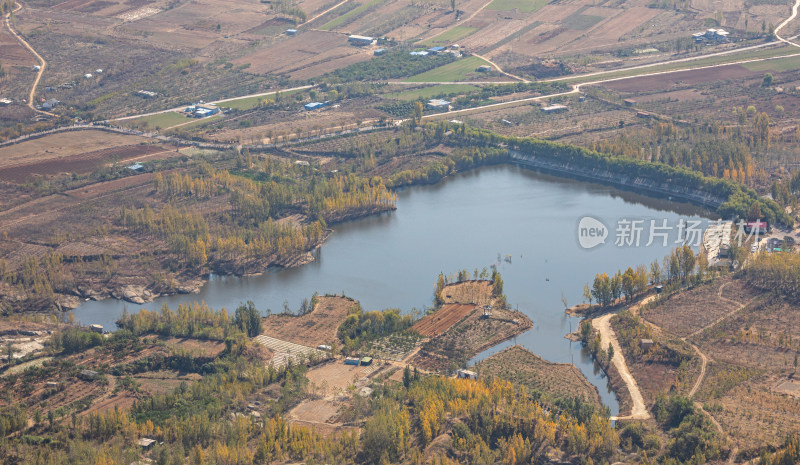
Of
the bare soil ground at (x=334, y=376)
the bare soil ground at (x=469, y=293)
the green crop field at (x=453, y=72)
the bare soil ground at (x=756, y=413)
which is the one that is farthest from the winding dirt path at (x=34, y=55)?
the bare soil ground at (x=756, y=413)

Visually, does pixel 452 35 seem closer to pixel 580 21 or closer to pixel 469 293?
pixel 580 21

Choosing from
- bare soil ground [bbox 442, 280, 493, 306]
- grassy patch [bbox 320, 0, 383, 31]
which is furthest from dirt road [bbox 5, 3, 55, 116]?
bare soil ground [bbox 442, 280, 493, 306]

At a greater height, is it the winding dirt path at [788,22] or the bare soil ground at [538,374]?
the winding dirt path at [788,22]

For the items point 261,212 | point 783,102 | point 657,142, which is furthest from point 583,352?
point 783,102

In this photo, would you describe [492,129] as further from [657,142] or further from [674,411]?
[674,411]

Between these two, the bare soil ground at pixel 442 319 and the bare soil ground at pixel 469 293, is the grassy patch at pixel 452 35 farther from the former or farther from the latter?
the bare soil ground at pixel 442 319

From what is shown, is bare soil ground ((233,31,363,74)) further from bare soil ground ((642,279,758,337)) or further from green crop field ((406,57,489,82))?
bare soil ground ((642,279,758,337))
